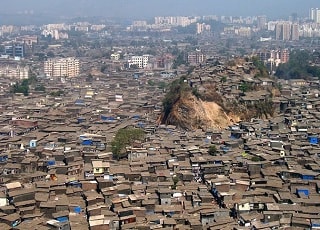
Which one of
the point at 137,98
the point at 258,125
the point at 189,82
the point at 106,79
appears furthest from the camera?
the point at 106,79

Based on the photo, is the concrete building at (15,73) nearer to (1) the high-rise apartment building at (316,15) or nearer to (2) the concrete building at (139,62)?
(2) the concrete building at (139,62)

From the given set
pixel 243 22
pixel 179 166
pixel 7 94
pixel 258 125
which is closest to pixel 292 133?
pixel 258 125

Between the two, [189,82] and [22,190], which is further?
[189,82]

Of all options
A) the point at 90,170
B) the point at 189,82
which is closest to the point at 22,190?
the point at 90,170

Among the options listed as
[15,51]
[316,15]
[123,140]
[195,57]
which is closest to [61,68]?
[195,57]

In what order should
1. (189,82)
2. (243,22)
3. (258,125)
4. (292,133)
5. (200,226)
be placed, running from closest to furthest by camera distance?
(200,226) < (292,133) < (258,125) < (189,82) < (243,22)

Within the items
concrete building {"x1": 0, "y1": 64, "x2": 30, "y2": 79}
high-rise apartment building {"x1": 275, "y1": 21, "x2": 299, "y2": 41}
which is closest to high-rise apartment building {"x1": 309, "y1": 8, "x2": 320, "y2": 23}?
high-rise apartment building {"x1": 275, "y1": 21, "x2": 299, "y2": 41}

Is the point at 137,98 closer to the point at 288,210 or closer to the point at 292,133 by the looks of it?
the point at 292,133
